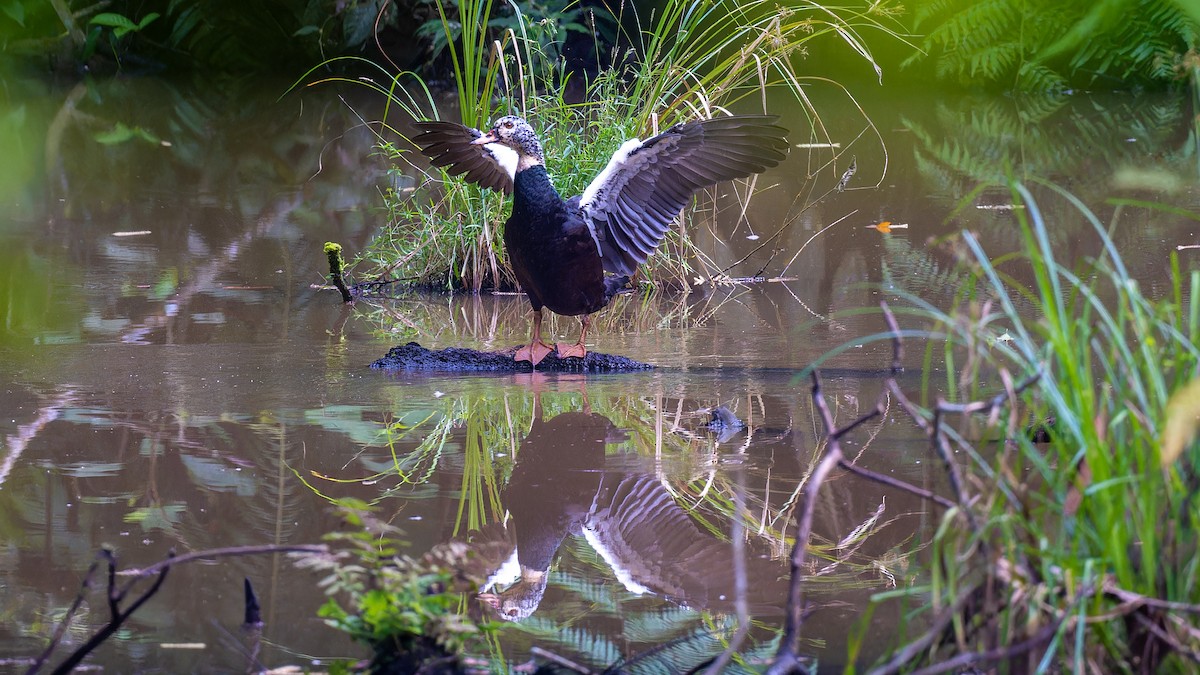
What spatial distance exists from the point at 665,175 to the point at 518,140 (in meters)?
0.55

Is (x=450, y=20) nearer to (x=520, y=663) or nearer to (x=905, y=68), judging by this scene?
(x=905, y=68)

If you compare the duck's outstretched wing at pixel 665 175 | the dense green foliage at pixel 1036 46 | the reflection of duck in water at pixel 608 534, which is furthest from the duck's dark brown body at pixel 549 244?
the dense green foliage at pixel 1036 46

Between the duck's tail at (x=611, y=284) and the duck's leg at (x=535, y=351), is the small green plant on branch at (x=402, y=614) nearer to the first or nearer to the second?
the duck's leg at (x=535, y=351)

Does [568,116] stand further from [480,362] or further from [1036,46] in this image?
[1036,46]

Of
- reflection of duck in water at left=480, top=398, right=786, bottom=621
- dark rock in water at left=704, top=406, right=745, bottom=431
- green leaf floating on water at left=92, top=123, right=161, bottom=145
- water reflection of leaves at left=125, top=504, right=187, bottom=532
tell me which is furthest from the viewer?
green leaf floating on water at left=92, top=123, right=161, bottom=145

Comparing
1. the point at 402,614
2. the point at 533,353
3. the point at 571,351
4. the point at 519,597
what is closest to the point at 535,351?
the point at 533,353

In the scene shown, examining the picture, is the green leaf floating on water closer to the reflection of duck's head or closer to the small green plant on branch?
the reflection of duck's head

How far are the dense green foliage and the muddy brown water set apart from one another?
17.8ft

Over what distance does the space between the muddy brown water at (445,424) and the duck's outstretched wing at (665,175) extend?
17.1 inches

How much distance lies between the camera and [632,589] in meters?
2.48

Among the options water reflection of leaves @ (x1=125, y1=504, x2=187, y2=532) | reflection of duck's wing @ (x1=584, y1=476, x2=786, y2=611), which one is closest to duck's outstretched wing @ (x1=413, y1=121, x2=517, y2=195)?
reflection of duck's wing @ (x1=584, y1=476, x2=786, y2=611)

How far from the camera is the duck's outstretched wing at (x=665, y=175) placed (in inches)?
171

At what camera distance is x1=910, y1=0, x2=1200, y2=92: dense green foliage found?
12.7 metres

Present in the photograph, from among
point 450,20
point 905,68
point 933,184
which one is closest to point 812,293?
point 933,184
